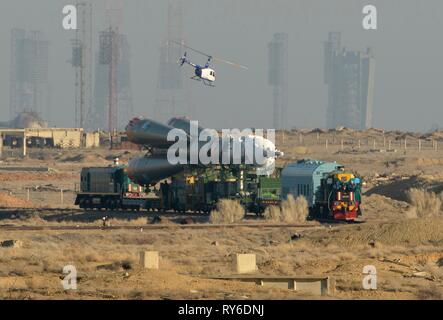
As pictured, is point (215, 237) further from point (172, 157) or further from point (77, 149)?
point (77, 149)

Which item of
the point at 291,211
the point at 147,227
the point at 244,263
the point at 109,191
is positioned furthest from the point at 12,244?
the point at 109,191

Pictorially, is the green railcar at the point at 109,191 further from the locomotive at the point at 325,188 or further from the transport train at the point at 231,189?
the locomotive at the point at 325,188

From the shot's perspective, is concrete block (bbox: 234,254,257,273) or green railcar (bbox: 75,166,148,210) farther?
green railcar (bbox: 75,166,148,210)

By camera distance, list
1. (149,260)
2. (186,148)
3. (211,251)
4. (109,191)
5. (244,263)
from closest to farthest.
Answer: (149,260) < (244,263) < (211,251) < (186,148) < (109,191)

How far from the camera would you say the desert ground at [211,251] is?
39.4 meters

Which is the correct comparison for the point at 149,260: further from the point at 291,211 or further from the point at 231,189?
the point at 231,189

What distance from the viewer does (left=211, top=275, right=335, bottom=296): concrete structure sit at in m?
40.8

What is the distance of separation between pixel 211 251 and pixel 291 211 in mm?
20378

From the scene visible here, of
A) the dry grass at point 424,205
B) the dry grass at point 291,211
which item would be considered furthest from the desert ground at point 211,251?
the dry grass at point 291,211

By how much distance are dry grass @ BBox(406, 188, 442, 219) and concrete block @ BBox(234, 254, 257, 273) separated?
101 feet

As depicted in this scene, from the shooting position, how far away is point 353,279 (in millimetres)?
44656

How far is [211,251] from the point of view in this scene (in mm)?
56031

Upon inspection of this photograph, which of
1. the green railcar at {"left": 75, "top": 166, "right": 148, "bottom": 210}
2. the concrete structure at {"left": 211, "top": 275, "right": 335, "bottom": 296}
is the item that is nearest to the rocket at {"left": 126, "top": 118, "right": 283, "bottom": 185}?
the green railcar at {"left": 75, "top": 166, "right": 148, "bottom": 210}

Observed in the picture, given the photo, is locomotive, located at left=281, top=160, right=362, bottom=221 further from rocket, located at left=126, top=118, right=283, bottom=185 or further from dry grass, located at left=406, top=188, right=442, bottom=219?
dry grass, located at left=406, top=188, right=442, bottom=219
